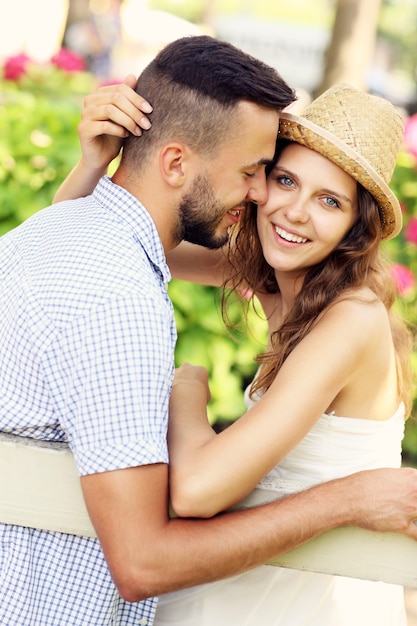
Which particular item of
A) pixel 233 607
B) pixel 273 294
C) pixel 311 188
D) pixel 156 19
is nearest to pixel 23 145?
pixel 273 294

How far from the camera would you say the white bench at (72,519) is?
189 centimetres

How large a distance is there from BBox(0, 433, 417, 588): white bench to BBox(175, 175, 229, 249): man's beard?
709 mm

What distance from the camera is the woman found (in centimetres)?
237

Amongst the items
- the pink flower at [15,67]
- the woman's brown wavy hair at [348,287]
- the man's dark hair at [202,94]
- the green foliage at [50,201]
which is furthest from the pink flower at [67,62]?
the man's dark hair at [202,94]

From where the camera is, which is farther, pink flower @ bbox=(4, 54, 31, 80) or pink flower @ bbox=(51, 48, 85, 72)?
pink flower @ bbox=(51, 48, 85, 72)

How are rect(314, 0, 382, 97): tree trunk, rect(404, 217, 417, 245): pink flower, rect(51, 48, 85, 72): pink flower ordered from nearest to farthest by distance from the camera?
1. rect(404, 217, 417, 245): pink flower
2. rect(314, 0, 382, 97): tree trunk
3. rect(51, 48, 85, 72): pink flower

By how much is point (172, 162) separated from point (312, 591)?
124 centimetres

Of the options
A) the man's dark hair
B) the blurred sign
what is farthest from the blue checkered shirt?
the blurred sign

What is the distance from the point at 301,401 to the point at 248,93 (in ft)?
2.63

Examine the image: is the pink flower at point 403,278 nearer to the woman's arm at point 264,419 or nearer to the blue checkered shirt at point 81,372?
the woman's arm at point 264,419

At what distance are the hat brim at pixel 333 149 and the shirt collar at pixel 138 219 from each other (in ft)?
1.89

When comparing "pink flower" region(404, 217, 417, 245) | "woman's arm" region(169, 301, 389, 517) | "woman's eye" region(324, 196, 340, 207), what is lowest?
"pink flower" region(404, 217, 417, 245)

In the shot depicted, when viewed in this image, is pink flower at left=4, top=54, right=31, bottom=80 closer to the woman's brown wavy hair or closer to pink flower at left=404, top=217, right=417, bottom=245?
pink flower at left=404, top=217, right=417, bottom=245

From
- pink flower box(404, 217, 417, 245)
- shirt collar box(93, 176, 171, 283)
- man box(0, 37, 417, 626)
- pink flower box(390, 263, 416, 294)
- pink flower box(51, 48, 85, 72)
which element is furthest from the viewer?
pink flower box(51, 48, 85, 72)
